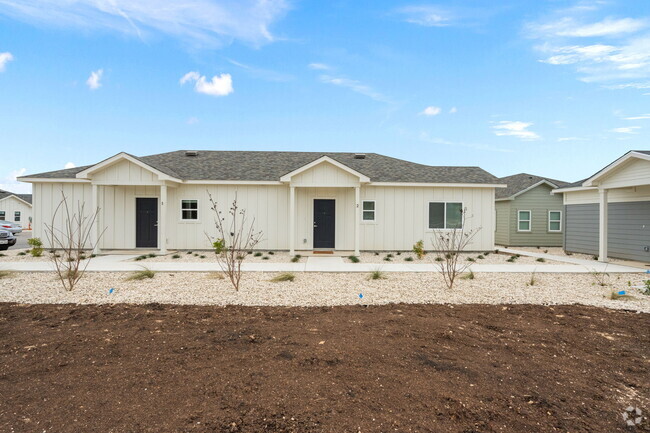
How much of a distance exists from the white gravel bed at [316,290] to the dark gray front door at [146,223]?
566 centimetres

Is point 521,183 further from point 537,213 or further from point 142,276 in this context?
point 142,276

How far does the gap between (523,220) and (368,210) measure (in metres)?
9.90

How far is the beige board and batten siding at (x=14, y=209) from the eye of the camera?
3919 centimetres

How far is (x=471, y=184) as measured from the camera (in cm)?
1433

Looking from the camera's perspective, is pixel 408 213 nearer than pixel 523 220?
Yes

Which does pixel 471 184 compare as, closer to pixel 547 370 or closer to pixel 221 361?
pixel 547 370

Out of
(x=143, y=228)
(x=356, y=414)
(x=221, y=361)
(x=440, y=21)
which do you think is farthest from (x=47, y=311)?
(x=440, y=21)

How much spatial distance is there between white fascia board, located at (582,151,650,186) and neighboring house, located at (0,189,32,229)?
5020 cm

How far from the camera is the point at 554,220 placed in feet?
60.7

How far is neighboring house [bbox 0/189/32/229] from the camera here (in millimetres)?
39062

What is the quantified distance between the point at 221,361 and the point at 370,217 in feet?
37.0

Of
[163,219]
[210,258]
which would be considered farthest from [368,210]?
[163,219]

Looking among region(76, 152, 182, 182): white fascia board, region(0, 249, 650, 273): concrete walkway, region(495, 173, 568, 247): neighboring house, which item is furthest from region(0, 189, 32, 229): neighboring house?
region(495, 173, 568, 247): neighboring house

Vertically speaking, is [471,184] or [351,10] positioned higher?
[351,10]
